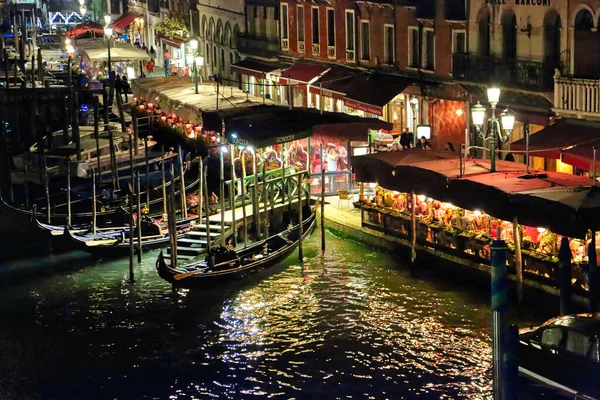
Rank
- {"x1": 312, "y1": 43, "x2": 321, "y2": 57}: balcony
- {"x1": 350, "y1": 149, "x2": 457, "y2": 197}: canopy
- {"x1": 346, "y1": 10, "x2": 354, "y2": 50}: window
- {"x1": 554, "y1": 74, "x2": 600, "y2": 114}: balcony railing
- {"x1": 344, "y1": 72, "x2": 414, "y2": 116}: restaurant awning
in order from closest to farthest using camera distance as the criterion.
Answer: {"x1": 554, "y1": 74, "x2": 600, "y2": 114}: balcony railing < {"x1": 350, "y1": 149, "x2": 457, "y2": 197}: canopy < {"x1": 344, "y1": 72, "x2": 414, "y2": 116}: restaurant awning < {"x1": 346, "y1": 10, "x2": 354, "y2": 50}: window < {"x1": 312, "y1": 43, "x2": 321, "y2": 57}: balcony

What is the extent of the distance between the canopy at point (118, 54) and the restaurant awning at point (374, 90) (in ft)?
82.1

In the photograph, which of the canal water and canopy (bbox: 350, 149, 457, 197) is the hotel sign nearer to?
canopy (bbox: 350, 149, 457, 197)

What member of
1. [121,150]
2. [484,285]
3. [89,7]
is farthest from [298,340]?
[89,7]

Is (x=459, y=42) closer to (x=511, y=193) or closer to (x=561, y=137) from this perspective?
(x=561, y=137)

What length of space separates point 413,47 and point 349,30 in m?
Result: 5.30

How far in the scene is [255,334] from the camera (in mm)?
29750

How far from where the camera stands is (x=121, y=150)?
171 ft

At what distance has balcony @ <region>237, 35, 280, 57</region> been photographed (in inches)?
2240

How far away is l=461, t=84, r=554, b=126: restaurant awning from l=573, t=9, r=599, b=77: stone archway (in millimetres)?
1486

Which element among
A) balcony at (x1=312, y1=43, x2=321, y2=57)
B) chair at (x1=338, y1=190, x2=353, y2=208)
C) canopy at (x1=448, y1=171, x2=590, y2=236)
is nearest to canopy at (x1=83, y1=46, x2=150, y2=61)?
balcony at (x1=312, y1=43, x2=321, y2=57)

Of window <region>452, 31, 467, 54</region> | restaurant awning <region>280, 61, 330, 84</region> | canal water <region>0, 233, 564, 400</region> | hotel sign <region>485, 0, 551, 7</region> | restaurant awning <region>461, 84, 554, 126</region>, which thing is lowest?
canal water <region>0, 233, 564, 400</region>

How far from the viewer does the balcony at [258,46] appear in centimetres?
5691

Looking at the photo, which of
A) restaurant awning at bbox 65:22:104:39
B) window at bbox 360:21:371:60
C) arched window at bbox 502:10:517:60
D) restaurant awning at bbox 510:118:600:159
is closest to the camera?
restaurant awning at bbox 510:118:600:159

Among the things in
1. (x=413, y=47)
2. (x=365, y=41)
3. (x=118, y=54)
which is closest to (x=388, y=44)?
(x=413, y=47)
